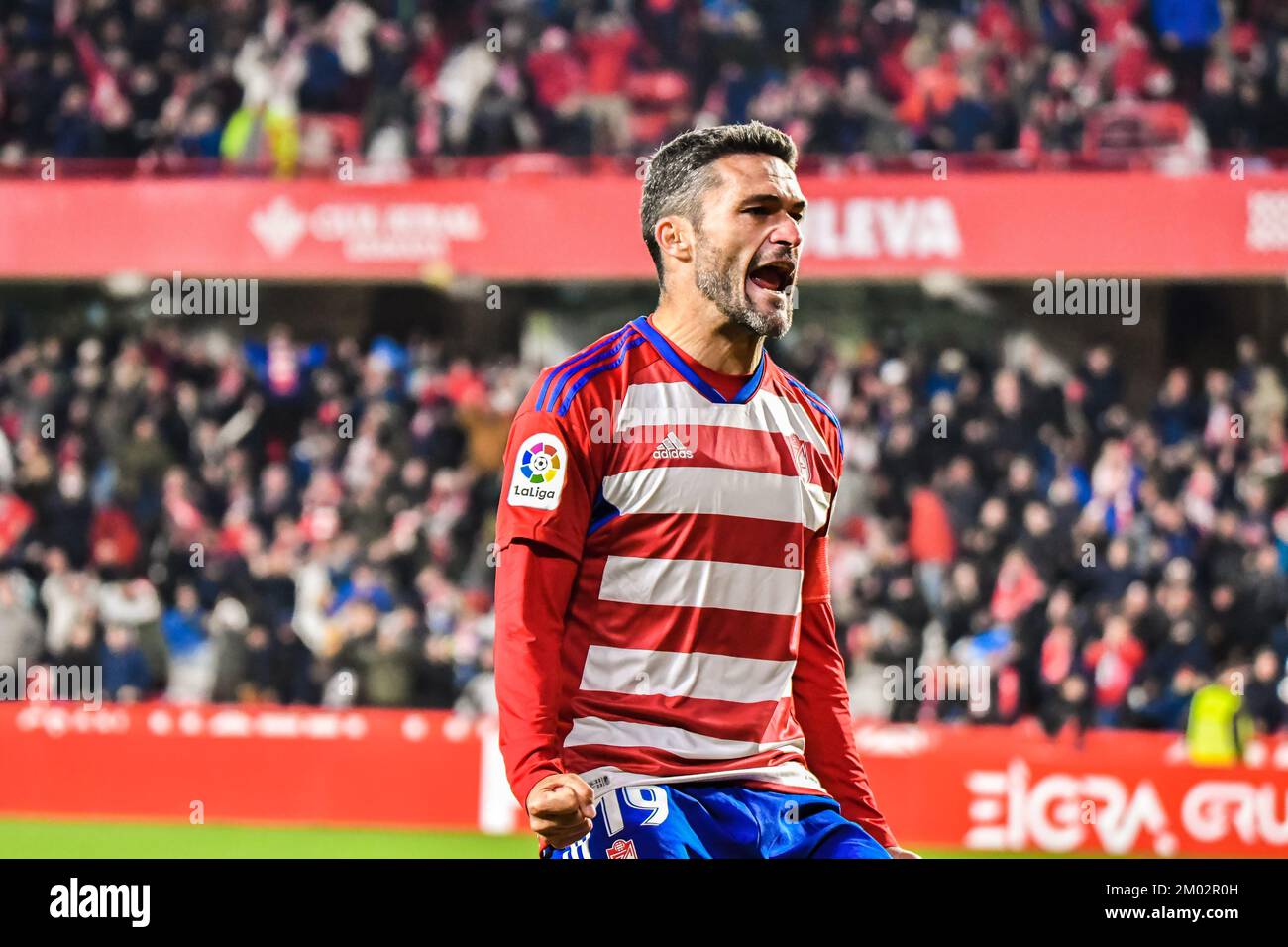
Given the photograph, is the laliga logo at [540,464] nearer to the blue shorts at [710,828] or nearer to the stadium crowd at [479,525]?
the blue shorts at [710,828]

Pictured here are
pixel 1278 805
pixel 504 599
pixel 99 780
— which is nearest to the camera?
pixel 504 599

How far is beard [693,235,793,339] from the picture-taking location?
371cm

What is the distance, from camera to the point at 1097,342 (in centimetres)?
1664

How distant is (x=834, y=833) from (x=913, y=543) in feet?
33.9

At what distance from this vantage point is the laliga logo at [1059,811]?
1101 cm

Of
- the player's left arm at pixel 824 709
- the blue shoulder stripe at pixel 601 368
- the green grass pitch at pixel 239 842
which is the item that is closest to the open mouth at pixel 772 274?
the blue shoulder stripe at pixel 601 368

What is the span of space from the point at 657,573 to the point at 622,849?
532 millimetres

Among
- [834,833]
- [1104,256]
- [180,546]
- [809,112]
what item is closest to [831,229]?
[809,112]

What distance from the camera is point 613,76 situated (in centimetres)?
1611

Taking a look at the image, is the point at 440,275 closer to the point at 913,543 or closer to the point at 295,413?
the point at 295,413

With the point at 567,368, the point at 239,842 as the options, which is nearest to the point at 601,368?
the point at 567,368

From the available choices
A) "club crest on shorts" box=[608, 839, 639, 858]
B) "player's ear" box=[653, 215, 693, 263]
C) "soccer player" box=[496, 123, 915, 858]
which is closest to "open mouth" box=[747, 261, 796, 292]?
"soccer player" box=[496, 123, 915, 858]

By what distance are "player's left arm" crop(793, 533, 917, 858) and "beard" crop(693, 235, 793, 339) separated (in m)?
0.47

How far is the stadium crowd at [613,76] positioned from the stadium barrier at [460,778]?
18.4 feet
